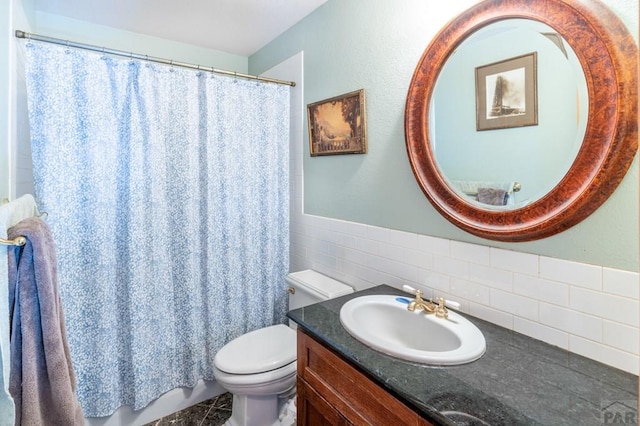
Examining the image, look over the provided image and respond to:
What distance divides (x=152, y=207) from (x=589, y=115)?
1858 millimetres

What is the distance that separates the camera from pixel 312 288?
1.79 metres

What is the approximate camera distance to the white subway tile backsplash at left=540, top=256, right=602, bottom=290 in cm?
94

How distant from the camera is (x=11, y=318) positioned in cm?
79

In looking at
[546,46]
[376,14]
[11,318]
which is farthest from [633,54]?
[11,318]

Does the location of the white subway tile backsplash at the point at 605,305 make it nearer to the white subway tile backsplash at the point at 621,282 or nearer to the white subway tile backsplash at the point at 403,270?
the white subway tile backsplash at the point at 621,282

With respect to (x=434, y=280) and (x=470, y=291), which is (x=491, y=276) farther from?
(x=434, y=280)

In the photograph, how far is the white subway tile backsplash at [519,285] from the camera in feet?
2.96

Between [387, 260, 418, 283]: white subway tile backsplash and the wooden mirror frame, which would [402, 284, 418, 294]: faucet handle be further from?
the wooden mirror frame

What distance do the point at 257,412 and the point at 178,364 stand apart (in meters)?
0.57

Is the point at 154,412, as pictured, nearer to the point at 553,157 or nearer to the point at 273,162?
the point at 273,162

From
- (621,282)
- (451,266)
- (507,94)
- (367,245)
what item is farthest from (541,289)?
(367,245)

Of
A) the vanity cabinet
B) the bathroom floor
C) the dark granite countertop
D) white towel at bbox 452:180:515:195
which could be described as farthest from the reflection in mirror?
the bathroom floor

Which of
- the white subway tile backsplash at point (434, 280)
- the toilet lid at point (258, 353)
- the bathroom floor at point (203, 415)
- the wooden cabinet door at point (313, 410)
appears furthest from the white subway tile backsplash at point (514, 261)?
the bathroom floor at point (203, 415)

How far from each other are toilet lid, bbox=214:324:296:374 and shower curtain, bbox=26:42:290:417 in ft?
1.10
